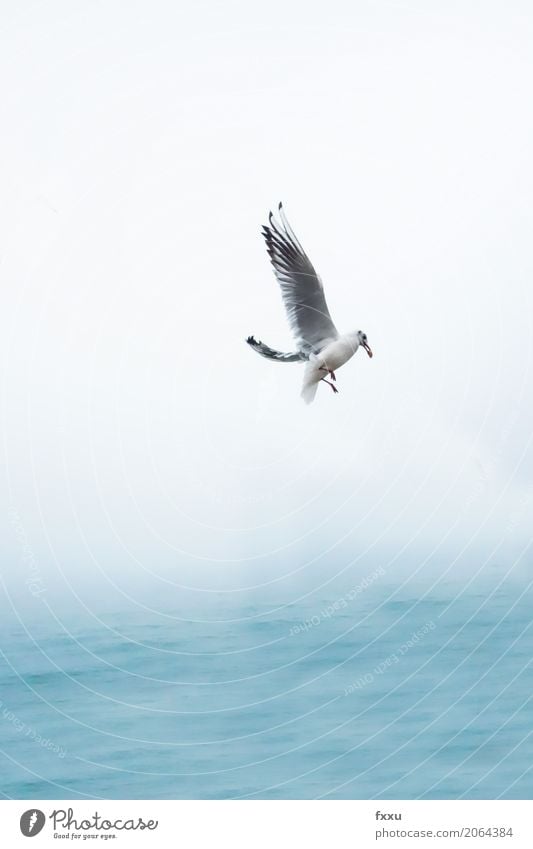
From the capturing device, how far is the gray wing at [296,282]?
14242 millimetres

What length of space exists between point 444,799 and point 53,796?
12.4ft

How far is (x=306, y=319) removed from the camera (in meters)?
14.4
